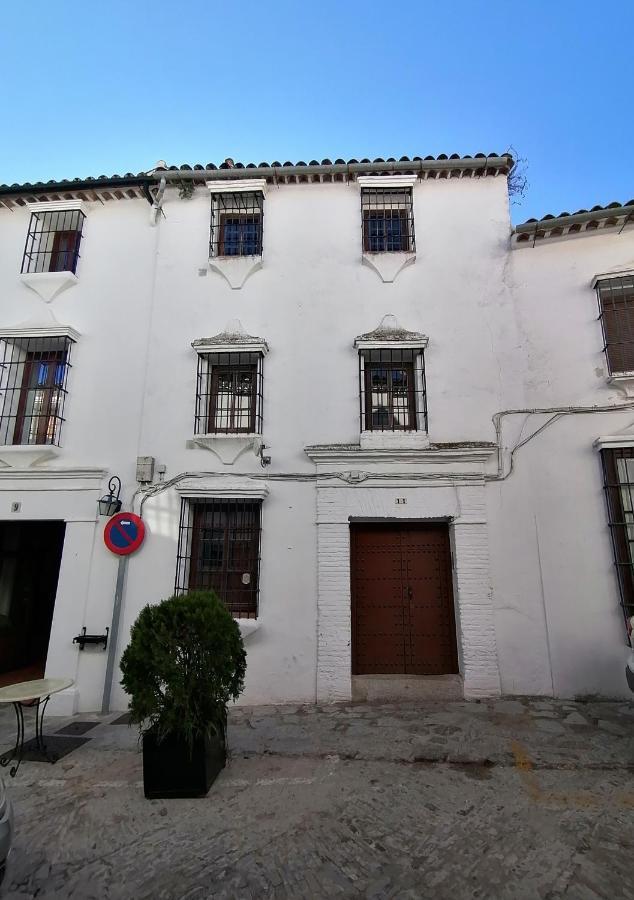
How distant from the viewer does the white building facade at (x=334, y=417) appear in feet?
20.4

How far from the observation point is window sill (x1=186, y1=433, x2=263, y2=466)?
6.77 metres

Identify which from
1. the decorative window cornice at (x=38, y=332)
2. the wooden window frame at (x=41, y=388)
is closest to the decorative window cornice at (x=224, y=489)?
Result: the wooden window frame at (x=41, y=388)

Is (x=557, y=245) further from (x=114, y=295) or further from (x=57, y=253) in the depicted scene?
(x=57, y=253)

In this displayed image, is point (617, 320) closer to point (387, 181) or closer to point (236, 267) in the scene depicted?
point (387, 181)

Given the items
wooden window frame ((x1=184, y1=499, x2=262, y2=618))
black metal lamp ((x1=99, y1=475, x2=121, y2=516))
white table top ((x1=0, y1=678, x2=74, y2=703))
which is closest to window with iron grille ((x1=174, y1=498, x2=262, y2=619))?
wooden window frame ((x1=184, y1=499, x2=262, y2=618))

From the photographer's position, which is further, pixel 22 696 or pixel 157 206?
pixel 157 206

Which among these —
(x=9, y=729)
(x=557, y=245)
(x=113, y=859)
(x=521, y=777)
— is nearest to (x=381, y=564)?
(x=521, y=777)

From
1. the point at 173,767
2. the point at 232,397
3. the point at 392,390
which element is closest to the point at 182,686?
the point at 173,767

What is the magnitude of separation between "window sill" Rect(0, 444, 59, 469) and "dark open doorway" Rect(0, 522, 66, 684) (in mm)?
1555

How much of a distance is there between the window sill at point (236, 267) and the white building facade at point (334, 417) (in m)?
0.05

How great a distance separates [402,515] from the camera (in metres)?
6.52

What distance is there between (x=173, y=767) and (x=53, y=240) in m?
8.66

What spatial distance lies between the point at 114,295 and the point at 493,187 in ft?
21.7

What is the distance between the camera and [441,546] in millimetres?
6688
